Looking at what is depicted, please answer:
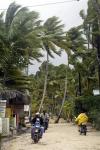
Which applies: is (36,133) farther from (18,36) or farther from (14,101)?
(14,101)

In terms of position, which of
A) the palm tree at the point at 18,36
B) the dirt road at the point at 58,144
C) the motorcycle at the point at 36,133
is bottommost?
the dirt road at the point at 58,144

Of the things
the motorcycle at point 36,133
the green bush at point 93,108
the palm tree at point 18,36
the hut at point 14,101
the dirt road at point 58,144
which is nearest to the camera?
the dirt road at point 58,144

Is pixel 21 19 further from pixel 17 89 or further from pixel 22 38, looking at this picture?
pixel 17 89

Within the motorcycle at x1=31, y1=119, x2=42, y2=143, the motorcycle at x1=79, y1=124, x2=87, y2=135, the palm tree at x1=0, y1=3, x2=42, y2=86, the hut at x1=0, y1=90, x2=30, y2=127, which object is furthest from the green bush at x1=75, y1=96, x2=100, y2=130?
the motorcycle at x1=31, y1=119, x2=42, y2=143

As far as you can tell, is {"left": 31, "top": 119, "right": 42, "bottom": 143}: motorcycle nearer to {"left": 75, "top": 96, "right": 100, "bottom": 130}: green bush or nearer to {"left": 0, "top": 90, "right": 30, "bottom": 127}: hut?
{"left": 0, "top": 90, "right": 30, "bottom": 127}: hut

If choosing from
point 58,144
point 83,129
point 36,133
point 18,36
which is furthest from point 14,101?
point 58,144

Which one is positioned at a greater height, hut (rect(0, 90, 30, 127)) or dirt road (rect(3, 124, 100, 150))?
hut (rect(0, 90, 30, 127))

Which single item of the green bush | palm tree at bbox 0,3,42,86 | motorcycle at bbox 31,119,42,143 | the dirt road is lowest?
the dirt road

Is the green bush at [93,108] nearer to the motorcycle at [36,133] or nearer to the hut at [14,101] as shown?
the hut at [14,101]

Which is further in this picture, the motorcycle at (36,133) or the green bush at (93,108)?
the green bush at (93,108)

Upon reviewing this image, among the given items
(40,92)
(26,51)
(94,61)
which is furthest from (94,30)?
(40,92)

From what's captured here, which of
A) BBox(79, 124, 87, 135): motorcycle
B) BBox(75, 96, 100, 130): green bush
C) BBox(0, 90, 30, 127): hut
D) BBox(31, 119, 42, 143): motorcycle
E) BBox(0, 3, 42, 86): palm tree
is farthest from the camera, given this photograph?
BBox(75, 96, 100, 130): green bush

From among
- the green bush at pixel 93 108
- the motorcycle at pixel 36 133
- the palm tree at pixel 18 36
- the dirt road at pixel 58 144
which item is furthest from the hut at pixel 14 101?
the motorcycle at pixel 36 133

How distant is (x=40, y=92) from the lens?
66.6 meters
